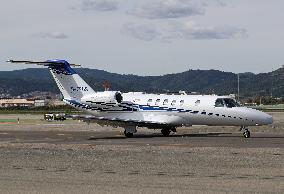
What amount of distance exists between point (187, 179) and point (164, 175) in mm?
1047

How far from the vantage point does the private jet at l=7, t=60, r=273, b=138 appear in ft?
124

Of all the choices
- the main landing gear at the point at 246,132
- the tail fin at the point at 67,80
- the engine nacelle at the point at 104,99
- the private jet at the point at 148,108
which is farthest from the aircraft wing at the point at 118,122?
the main landing gear at the point at 246,132

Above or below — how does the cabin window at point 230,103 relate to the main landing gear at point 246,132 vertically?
above

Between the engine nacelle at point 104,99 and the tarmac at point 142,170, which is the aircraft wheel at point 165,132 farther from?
the tarmac at point 142,170

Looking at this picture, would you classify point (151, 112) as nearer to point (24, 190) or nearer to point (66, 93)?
point (66, 93)

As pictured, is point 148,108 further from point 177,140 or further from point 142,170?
point 142,170

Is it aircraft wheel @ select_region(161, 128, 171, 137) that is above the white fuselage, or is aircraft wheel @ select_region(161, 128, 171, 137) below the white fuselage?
below

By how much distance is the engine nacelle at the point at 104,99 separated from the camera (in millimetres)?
40156

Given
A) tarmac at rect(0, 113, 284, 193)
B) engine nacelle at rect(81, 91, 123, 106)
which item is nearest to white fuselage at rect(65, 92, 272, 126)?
engine nacelle at rect(81, 91, 123, 106)

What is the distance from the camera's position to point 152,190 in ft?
48.0

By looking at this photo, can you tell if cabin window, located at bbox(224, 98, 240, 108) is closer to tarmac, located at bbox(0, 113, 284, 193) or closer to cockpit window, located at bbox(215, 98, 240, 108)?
cockpit window, located at bbox(215, 98, 240, 108)

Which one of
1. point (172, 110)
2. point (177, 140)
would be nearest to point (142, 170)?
point (177, 140)

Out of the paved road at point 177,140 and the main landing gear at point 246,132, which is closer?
the paved road at point 177,140

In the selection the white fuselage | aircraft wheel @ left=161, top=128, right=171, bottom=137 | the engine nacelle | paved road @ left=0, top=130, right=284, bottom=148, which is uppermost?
the engine nacelle
